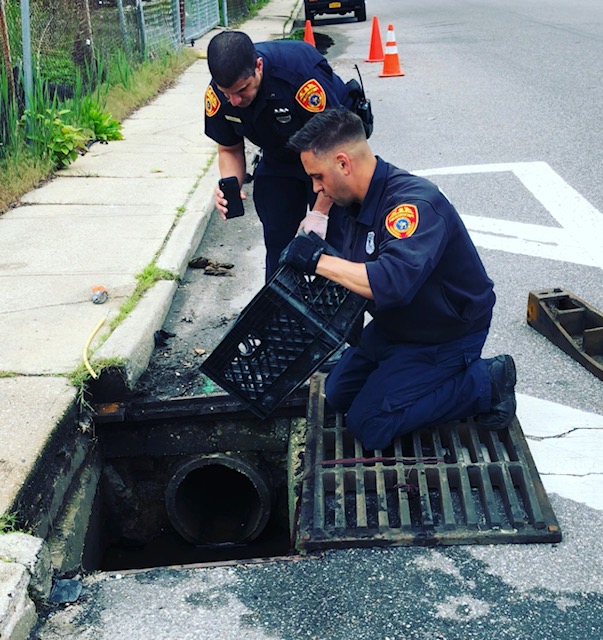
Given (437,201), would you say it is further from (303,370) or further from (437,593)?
(437,593)

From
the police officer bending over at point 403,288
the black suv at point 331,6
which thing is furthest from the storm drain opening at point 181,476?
the black suv at point 331,6

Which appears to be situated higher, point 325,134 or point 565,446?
point 325,134

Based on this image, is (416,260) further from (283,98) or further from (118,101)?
(118,101)

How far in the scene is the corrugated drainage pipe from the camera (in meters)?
3.91

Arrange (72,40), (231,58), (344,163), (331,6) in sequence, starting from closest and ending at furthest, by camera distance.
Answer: (344,163) < (231,58) < (72,40) < (331,6)

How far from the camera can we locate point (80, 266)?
16.6 ft

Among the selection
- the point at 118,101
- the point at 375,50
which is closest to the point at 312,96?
the point at 118,101

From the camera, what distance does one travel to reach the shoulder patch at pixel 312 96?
3.77 meters

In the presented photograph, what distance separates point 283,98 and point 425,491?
1.84 m

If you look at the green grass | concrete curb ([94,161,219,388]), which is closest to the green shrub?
the green grass

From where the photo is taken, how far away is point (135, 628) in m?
2.57

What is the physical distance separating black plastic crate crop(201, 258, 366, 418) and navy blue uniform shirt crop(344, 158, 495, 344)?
0.19 metres

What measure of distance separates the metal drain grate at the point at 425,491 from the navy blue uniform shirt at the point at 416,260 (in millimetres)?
440

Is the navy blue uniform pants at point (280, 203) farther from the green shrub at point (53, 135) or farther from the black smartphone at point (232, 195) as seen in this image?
the green shrub at point (53, 135)
